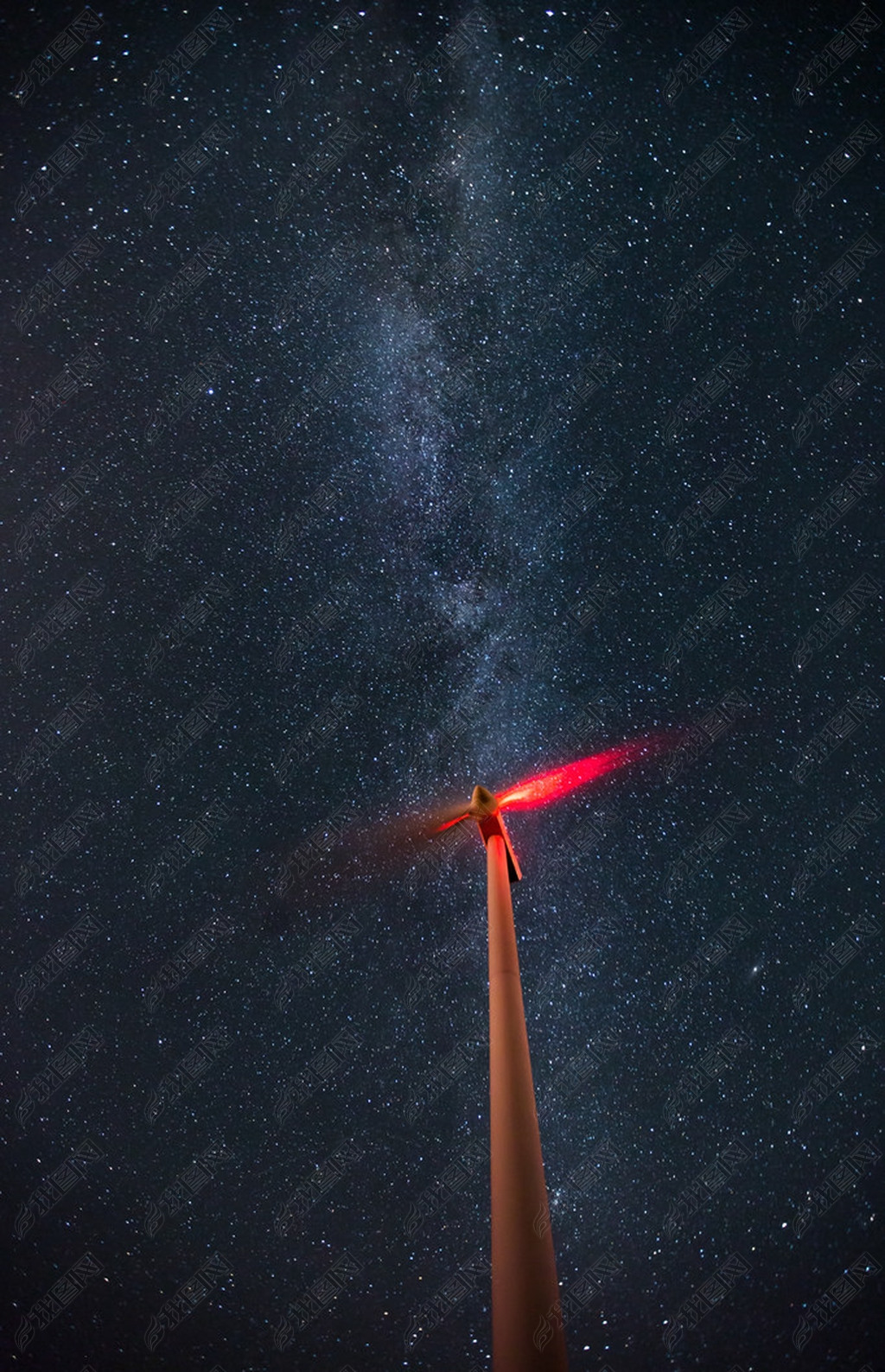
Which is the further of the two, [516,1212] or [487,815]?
[487,815]

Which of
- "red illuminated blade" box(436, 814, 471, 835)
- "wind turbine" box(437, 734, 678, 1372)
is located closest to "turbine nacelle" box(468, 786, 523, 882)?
"red illuminated blade" box(436, 814, 471, 835)

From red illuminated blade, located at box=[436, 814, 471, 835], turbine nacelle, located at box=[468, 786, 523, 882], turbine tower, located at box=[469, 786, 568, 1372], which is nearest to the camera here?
turbine tower, located at box=[469, 786, 568, 1372]

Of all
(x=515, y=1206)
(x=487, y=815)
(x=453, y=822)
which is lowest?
(x=453, y=822)

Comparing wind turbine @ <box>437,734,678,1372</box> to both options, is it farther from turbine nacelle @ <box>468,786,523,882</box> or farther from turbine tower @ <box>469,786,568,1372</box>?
turbine nacelle @ <box>468,786,523,882</box>

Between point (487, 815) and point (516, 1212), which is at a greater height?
point (516, 1212)

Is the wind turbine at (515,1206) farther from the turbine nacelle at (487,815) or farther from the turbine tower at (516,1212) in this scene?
the turbine nacelle at (487,815)

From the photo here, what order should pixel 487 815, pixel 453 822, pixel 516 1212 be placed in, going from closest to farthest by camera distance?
pixel 516 1212 → pixel 487 815 → pixel 453 822

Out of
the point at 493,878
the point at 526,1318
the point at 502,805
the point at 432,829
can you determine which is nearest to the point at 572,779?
the point at 432,829

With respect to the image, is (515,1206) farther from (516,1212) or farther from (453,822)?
(453,822)

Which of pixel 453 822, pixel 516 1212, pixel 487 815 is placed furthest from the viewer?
pixel 453 822

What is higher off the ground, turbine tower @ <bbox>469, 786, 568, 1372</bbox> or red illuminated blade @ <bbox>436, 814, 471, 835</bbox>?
turbine tower @ <bbox>469, 786, 568, 1372</bbox>

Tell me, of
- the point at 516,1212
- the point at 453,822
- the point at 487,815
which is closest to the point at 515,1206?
the point at 516,1212
